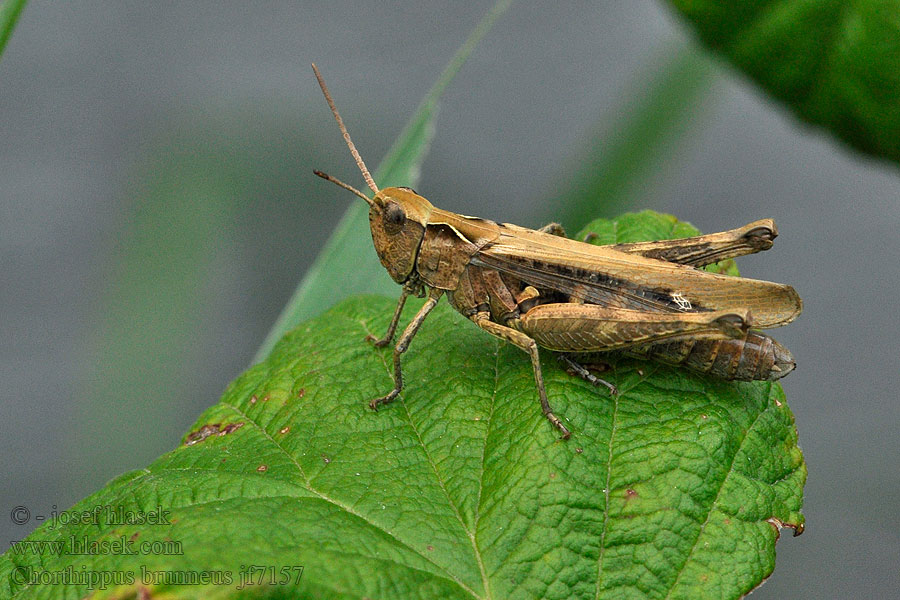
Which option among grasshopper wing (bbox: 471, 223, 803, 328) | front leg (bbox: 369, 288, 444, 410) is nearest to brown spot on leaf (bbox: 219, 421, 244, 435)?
front leg (bbox: 369, 288, 444, 410)

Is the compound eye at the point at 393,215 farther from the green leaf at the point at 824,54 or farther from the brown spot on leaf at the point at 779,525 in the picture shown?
the brown spot on leaf at the point at 779,525

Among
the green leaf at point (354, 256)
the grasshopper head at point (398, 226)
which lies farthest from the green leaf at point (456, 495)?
the green leaf at point (354, 256)

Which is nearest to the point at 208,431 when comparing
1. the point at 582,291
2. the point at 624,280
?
the point at 582,291

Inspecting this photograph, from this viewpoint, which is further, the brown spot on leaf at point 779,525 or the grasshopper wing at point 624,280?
the grasshopper wing at point 624,280

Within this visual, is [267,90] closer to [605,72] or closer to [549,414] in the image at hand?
[605,72]

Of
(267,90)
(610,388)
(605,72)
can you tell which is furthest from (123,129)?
(610,388)

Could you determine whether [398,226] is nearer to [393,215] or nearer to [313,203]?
[393,215]
